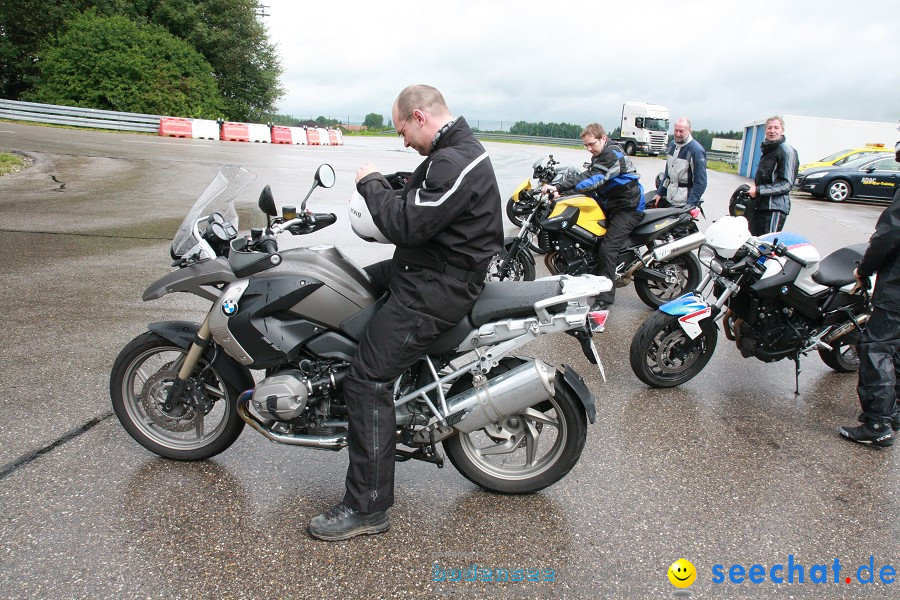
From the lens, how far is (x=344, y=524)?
291cm

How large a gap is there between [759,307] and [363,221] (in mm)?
3283

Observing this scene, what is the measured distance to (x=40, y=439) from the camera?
3.55 m

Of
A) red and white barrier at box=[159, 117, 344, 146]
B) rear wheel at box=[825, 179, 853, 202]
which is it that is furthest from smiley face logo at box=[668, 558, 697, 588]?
red and white barrier at box=[159, 117, 344, 146]

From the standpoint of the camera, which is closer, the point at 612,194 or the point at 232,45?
the point at 612,194

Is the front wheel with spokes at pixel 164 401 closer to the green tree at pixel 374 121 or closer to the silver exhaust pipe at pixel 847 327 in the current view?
the silver exhaust pipe at pixel 847 327

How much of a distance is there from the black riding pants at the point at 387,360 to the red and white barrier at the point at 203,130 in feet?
90.7

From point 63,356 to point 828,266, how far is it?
18.2ft

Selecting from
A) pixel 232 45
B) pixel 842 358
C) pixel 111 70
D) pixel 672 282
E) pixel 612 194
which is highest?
pixel 232 45

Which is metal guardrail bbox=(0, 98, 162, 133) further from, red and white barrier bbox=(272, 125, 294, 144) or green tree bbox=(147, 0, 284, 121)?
green tree bbox=(147, 0, 284, 121)

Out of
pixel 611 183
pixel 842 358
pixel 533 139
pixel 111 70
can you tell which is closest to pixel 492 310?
pixel 842 358

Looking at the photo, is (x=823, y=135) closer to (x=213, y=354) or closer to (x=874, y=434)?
(x=874, y=434)

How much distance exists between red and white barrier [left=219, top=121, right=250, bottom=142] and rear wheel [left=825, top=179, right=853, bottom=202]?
2305cm

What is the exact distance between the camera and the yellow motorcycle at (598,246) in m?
6.64

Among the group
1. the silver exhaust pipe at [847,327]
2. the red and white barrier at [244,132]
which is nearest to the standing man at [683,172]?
the silver exhaust pipe at [847,327]
